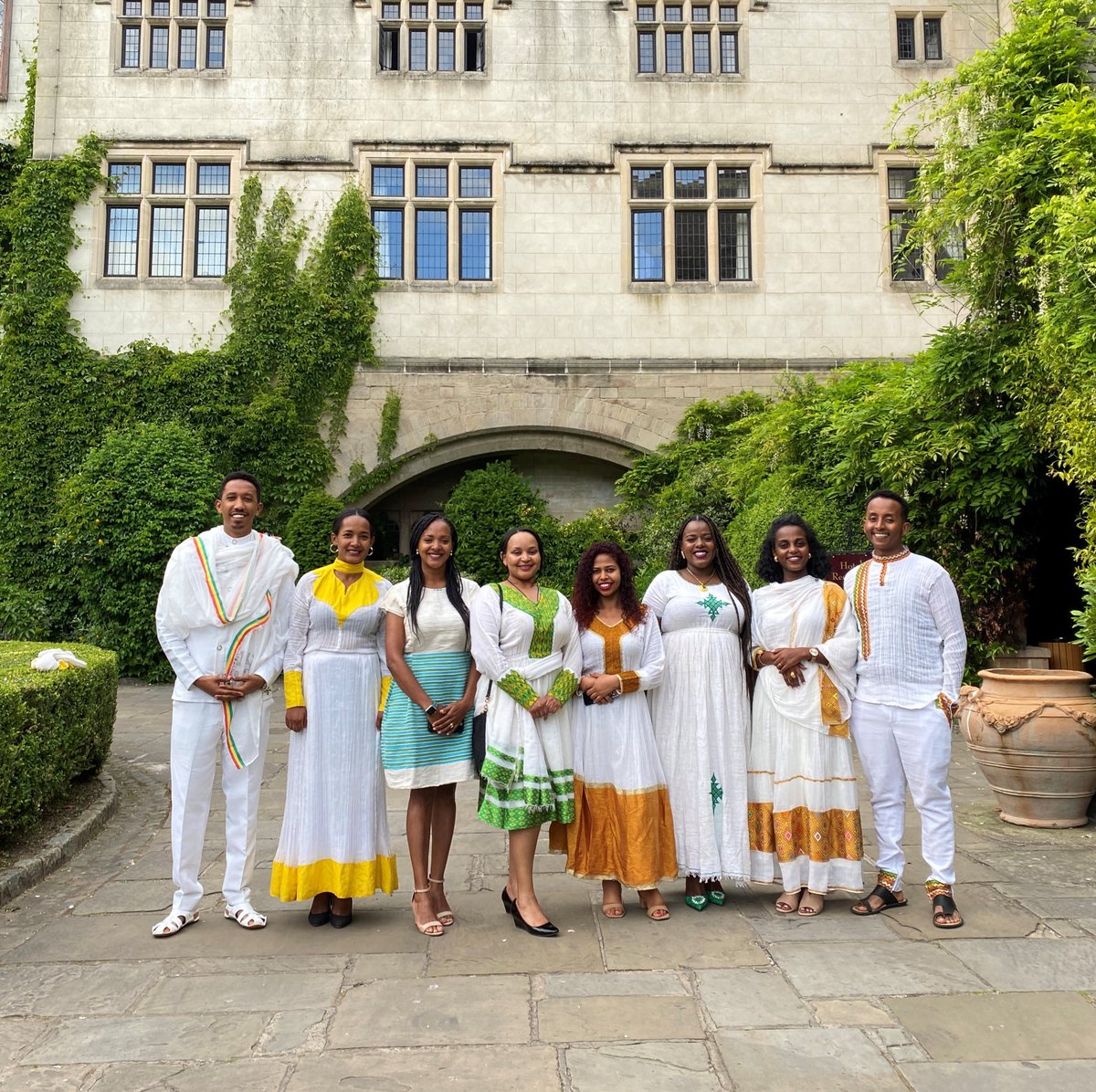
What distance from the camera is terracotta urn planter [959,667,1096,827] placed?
18.9ft

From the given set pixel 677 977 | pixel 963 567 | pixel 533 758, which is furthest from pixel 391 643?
pixel 963 567

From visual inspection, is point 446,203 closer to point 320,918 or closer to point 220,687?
point 220,687

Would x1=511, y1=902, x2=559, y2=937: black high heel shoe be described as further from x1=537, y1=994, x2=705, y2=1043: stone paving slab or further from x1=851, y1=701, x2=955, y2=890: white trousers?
x1=851, y1=701, x2=955, y2=890: white trousers

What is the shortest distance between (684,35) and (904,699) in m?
13.8

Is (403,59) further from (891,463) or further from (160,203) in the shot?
(891,463)

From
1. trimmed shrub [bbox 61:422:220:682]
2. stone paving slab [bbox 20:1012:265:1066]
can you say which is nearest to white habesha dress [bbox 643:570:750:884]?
stone paving slab [bbox 20:1012:265:1066]

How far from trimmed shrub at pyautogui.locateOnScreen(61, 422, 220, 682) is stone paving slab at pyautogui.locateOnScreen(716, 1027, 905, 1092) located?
38.8 feet

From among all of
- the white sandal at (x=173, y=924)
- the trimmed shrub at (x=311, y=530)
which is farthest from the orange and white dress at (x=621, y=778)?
the trimmed shrub at (x=311, y=530)

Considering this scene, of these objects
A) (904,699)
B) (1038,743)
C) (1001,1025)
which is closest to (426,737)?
(904,699)

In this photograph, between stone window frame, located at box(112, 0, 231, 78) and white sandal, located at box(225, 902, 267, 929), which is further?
stone window frame, located at box(112, 0, 231, 78)

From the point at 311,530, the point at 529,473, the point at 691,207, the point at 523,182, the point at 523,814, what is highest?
the point at 523,182

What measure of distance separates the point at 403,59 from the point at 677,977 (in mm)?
14891

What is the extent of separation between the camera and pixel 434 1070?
9.55 feet

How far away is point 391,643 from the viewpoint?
13.7 feet
